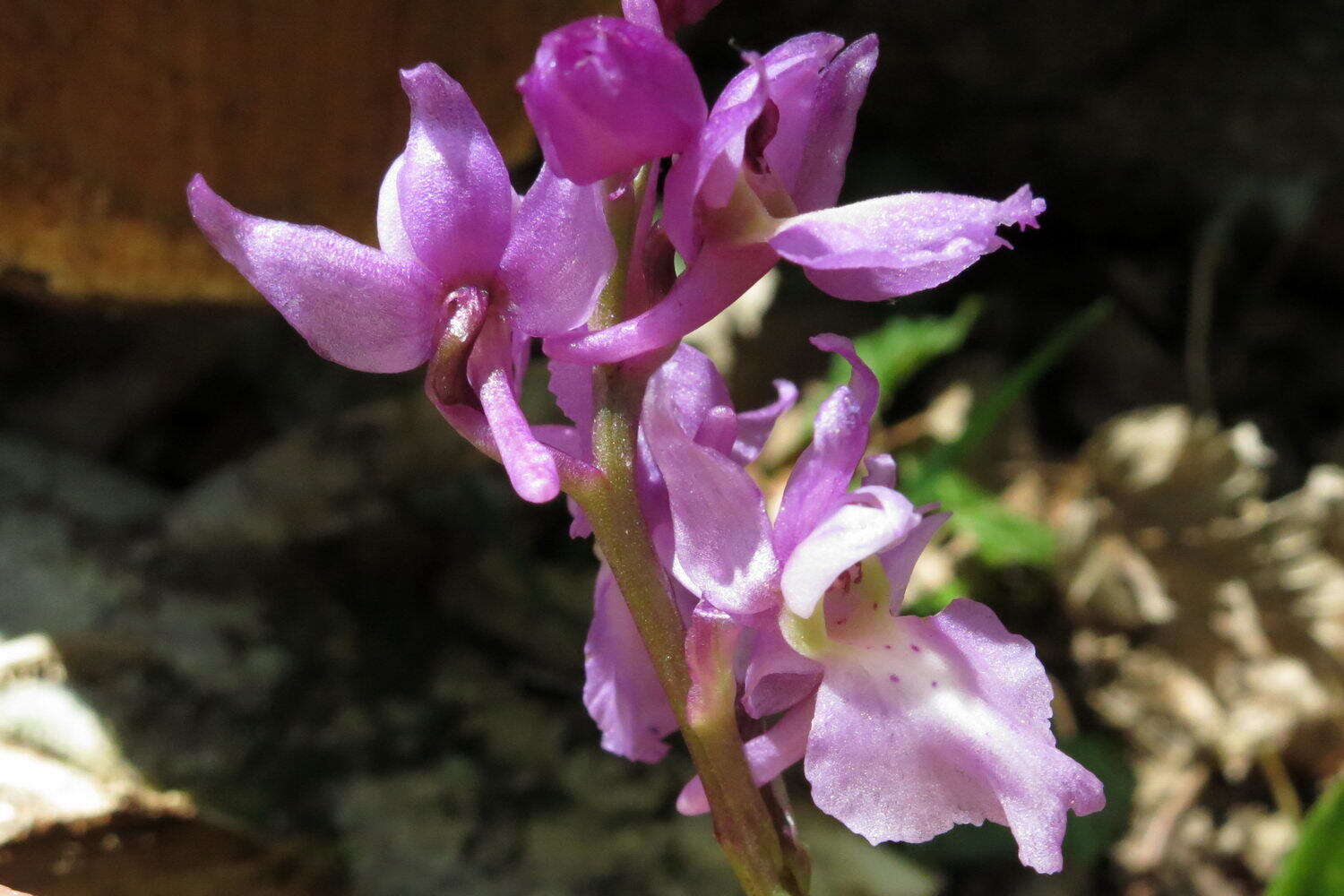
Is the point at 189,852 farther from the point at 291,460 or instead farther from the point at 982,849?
the point at 982,849

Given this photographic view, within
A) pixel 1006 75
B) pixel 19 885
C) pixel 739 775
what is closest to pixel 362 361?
pixel 739 775

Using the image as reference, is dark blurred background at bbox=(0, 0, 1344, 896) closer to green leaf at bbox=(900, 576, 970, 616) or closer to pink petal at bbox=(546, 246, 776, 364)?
green leaf at bbox=(900, 576, 970, 616)

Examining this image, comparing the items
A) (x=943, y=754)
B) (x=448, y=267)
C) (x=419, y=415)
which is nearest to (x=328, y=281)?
(x=448, y=267)

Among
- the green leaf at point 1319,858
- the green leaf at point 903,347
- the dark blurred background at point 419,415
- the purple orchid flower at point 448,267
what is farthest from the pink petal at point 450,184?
the green leaf at point 903,347

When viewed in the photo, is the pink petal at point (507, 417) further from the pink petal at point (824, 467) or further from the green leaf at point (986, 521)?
the green leaf at point (986, 521)

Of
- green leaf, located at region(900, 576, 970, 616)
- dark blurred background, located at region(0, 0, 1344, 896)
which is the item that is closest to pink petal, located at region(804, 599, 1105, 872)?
dark blurred background, located at region(0, 0, 1344, 896)

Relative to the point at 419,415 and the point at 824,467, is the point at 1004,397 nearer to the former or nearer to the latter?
the point at 419,415

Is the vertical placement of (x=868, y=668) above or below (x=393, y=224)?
below
